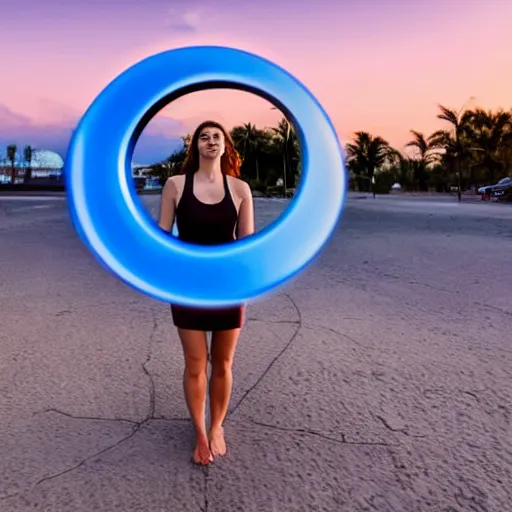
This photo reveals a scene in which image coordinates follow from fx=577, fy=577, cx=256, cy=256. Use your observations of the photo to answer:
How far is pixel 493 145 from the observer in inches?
1769

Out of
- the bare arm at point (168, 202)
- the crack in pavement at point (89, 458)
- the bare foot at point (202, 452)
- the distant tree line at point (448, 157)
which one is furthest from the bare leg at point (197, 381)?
the distant tree line at point (448, 157)

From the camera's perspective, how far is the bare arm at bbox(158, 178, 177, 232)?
2279 mm

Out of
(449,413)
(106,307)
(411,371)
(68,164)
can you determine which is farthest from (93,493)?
(106,307)

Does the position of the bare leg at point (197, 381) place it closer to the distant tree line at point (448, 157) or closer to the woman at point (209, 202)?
the woman at point (209, 202)

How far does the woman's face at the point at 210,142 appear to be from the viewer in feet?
7.18

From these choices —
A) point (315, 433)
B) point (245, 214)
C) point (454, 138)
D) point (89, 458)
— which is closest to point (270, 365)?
point (315, 433)

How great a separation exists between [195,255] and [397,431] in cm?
176

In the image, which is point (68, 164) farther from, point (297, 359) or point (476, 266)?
point (476, 266)

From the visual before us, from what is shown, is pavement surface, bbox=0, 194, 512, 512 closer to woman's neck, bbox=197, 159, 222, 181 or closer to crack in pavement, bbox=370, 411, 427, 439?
crack in pavement, bbox=370, 411, 427, 439

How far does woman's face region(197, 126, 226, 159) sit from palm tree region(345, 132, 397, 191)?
204ft

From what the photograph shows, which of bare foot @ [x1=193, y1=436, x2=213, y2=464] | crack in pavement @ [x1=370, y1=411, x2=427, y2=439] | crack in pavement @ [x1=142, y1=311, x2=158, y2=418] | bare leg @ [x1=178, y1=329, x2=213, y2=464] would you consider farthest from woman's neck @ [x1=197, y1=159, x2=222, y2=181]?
crack in pavement @ [x1=370, y1=411, x2=427, y2=439]

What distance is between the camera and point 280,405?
11.0ft

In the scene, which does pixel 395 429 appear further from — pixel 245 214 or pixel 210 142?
pixel 210 142

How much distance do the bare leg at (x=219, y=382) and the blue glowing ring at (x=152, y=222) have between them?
0.82 meters
